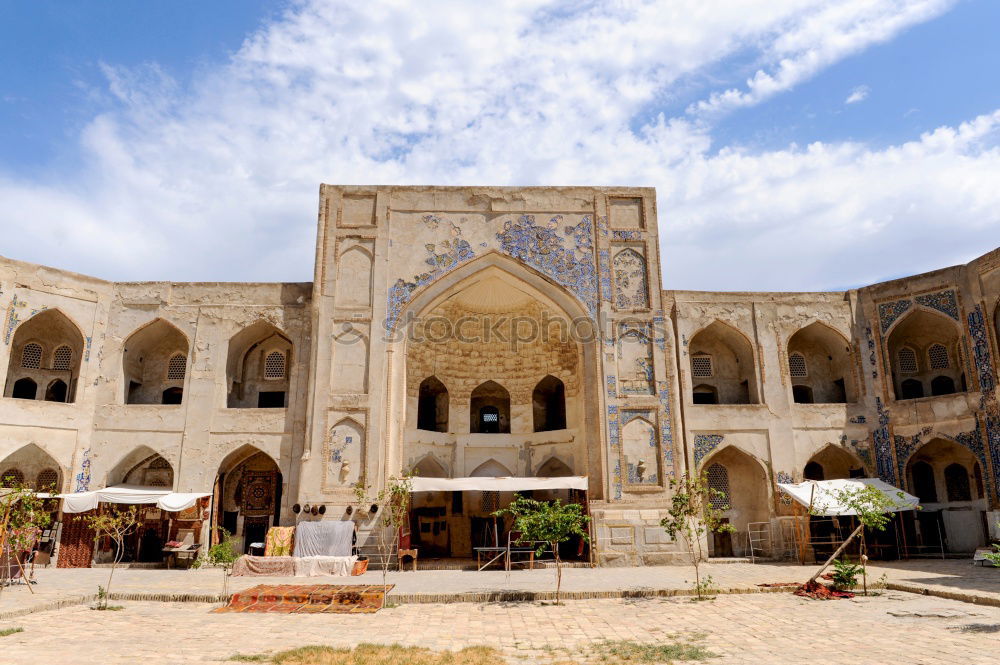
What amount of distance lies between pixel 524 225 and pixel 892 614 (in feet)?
46.0

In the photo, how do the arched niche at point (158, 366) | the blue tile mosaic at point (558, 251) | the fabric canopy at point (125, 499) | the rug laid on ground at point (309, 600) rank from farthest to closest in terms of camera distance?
the arched niche at point (158, 366), the blue tile mosaic at point (558, 251), the fabric canopy at point (125, 499), the rug laid on ground at point (309, 600)

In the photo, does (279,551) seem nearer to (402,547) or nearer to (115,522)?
(402,547)

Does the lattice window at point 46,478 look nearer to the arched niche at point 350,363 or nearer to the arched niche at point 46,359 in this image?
the arched niche at point 46,359

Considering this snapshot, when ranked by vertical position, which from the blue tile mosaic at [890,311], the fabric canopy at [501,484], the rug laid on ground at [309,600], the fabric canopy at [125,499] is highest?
the blue tile mosaic at [890,311]

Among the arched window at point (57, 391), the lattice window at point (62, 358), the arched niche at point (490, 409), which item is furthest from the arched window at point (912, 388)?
the arched window at point (57, 391)

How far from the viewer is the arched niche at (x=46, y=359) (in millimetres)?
20406

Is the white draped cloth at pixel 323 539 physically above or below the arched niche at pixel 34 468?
below

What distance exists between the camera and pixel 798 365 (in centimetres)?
2258

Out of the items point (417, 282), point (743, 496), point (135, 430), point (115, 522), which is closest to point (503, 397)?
point (417, 282)

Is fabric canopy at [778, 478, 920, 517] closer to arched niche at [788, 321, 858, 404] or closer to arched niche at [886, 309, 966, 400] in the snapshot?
arched niche at [788, 321, 858, 404]

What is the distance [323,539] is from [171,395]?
25.0 feet

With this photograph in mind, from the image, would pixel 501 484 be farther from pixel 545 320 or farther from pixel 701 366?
pixel 701 366

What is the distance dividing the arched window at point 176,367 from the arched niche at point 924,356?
21254mm

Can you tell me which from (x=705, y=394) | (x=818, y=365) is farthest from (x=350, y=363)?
(x=818, y=365)
